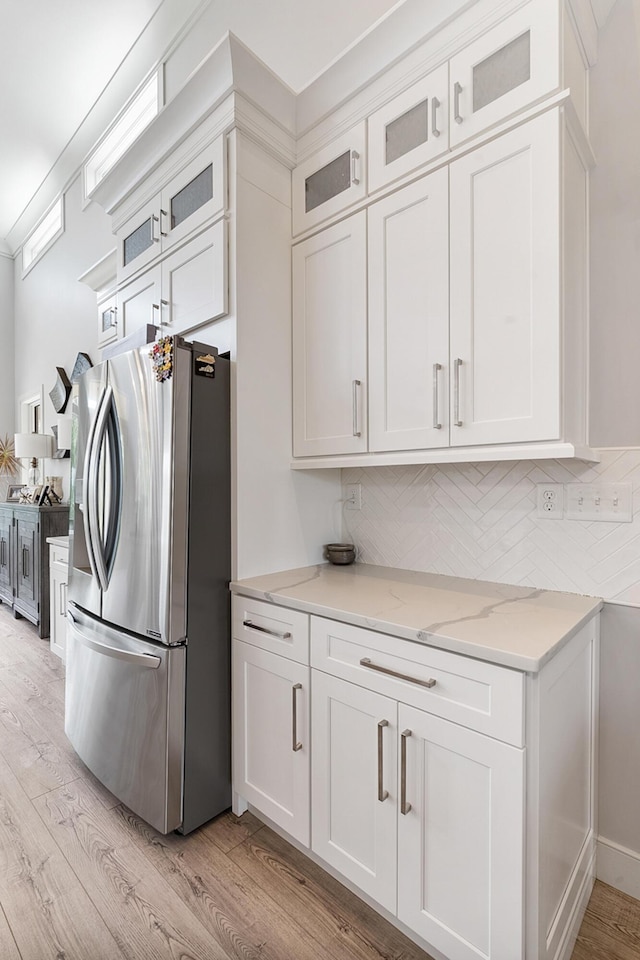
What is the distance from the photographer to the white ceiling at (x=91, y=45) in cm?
231

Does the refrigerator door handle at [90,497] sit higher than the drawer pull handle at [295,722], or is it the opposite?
the refrigerator door handle at [90,497]

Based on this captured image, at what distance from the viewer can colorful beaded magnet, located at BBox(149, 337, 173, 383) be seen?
5.47 ft

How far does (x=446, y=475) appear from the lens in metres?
1.92

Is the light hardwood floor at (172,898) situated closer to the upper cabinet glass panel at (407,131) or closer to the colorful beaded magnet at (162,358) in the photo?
the colorful beaded magnet at (162,358)

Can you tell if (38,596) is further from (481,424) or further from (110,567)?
(481,424)

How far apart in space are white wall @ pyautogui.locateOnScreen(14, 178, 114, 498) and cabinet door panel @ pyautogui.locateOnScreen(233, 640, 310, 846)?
366 centimetres

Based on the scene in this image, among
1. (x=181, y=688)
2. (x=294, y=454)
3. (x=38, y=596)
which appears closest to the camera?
(x=181, y=688)

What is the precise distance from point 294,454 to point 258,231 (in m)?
0.92

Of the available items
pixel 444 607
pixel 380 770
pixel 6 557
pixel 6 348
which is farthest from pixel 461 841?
pixel 6 348

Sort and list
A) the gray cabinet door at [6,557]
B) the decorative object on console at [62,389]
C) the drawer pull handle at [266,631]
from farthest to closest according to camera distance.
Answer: the decorative object on console at [62,389]
the gray cabinet door at [6,557]
the drawer pull handle at [266,631]

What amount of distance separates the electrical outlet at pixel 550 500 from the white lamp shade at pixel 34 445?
16.6 feet

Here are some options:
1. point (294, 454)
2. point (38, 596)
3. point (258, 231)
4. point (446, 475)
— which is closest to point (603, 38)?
point (258, 231)

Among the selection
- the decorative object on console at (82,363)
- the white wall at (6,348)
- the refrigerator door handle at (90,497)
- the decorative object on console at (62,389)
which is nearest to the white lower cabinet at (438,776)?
the refrigerator door handle at (90,497)

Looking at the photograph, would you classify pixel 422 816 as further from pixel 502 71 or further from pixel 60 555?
pixel 60 555
